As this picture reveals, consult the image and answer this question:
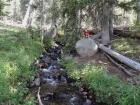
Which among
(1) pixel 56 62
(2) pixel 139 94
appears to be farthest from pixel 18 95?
(1) pixel 56 62

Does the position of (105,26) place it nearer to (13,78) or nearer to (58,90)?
(58,90)

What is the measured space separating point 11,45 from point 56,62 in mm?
4238

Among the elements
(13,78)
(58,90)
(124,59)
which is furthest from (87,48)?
(13,78)

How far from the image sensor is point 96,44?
16.1m

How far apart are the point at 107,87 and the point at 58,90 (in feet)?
11.4

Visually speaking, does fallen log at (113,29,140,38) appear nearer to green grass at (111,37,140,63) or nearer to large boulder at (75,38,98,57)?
green grass at (111,37,140,63)

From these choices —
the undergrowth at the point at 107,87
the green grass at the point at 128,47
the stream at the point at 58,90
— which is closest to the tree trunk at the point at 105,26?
the green grass at the point at 128,47

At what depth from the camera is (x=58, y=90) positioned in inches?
454

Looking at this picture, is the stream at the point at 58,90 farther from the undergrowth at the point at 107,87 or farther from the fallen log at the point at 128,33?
the fallen log at the point at 128,33

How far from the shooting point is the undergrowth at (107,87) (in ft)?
23.1

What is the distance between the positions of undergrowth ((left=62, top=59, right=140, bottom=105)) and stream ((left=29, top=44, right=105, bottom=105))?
46 centimetres

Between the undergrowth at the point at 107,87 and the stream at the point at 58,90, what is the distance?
0.46 m

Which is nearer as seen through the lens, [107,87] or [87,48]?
[107,87]

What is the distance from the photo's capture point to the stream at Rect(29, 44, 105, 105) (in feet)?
32.9
